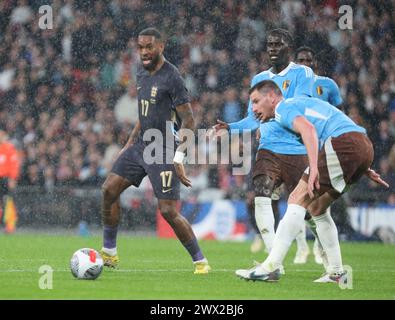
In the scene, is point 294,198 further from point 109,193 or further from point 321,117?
point 109,193

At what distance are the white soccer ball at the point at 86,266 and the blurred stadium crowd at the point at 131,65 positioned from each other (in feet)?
30.5

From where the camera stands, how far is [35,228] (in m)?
17.7

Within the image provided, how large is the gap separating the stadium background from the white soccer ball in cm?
854

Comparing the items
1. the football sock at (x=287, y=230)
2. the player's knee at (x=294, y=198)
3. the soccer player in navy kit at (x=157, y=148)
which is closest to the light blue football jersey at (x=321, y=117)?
the player's knee at (x=294, y=198)

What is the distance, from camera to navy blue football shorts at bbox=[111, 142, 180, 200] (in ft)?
30.2

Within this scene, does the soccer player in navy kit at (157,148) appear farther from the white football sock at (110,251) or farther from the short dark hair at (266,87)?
the short dark hair at (266,87)

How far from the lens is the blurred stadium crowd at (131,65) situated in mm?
18562

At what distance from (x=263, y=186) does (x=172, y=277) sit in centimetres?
128

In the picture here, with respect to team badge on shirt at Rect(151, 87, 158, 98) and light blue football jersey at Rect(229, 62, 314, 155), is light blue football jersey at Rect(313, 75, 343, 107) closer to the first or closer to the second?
light blue football jersey at Rect(229, 62, 314, 155)

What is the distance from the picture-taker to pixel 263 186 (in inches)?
367

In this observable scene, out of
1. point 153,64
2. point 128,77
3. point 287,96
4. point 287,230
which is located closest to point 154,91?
point 153,64

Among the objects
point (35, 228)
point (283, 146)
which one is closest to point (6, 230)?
point (35, 228)

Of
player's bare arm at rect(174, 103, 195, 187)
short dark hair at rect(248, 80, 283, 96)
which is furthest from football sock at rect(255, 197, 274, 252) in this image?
short dark hair at rect(248, 80, 283, 96)
